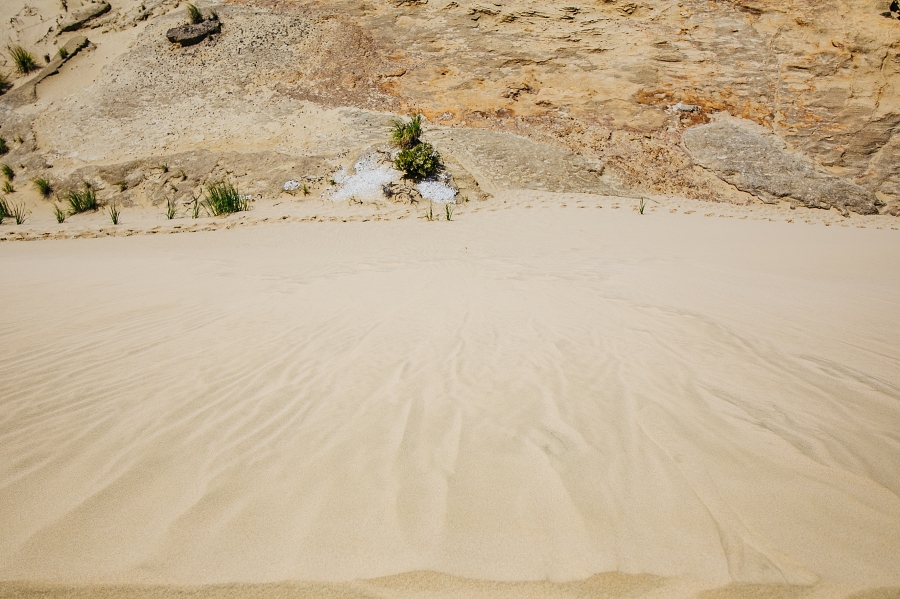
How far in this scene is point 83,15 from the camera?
56.2 ft

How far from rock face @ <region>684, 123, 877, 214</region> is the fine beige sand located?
8.20 metres

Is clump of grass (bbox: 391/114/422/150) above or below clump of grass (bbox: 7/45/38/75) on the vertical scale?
below

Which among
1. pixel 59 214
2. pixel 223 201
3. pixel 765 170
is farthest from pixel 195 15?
pixel 765 170

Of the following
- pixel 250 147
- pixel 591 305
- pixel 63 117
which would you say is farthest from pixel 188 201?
pixel 591 305

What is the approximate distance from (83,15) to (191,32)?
22.5ft

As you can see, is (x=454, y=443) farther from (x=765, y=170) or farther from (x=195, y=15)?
(x=195, y=15)

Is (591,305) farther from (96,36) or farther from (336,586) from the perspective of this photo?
(96,36)

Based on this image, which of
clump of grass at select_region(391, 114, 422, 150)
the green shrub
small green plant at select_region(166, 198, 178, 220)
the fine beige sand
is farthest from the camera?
clump of grass at select_region(391, 114, 422, 150)

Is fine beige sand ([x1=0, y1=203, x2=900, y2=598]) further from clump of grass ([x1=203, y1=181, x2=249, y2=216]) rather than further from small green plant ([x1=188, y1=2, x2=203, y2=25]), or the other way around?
small green plant ([x1=188, y1=2, x2=203, y2=25])

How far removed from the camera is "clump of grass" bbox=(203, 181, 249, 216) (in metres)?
9.38

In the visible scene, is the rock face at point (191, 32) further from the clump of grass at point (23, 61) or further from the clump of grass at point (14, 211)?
the clump of grass at point (14, 211)

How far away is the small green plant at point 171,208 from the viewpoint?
30.7 feet

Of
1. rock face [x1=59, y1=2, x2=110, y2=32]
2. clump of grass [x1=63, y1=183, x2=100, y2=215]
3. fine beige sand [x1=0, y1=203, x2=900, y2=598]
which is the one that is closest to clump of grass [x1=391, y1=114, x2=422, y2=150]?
fine beige sand [x1=0, y1=203, x2=900, y2=598]

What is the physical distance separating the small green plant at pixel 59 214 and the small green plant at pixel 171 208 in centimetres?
224
